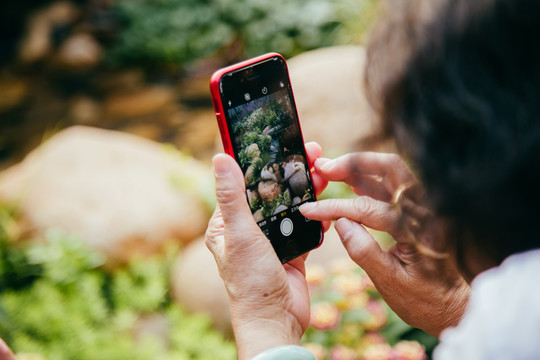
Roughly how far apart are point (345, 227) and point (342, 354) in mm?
884

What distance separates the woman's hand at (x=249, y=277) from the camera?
3.73 feet

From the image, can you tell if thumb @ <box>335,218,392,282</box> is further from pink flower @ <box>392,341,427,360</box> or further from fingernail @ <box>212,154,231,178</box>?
pink flower @ <box>392,341,427,360</box>

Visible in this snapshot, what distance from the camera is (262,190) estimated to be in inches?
50.5

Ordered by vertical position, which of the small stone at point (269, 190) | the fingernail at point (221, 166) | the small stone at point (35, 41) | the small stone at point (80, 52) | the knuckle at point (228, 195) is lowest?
the small stone at point (269, 190)

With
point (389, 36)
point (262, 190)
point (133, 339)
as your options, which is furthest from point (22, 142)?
point (389, 36)

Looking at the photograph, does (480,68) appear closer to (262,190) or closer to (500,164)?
(500,164)

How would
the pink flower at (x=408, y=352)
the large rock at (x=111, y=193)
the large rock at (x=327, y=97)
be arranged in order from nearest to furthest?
1. the pink flower at (x=408, y=352)
2. the large rock at (x=111, y=193)
3. the large rock at (x=327, y=97)

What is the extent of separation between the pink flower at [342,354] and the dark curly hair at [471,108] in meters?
1.24

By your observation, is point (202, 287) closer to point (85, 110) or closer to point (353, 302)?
point (353, 302)

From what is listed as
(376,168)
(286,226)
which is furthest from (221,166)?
(376,168)

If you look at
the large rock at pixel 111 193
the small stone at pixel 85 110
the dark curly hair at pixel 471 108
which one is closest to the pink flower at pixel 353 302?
the dark curly hair at pixel 471 108

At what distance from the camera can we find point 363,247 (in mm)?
1191

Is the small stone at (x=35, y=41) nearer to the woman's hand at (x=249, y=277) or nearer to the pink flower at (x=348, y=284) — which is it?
the pink flower at (x=348, y=284)

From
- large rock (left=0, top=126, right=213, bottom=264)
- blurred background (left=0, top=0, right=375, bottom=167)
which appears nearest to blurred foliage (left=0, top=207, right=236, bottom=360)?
large rock (left=0, top=126, right=213, bottom=264)
